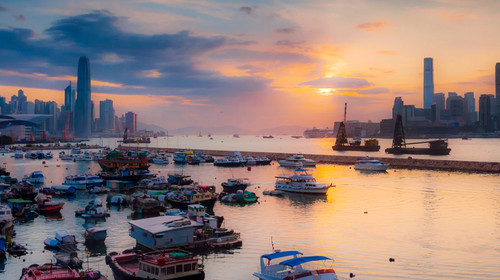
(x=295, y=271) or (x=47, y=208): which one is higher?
(x=295, y=271)

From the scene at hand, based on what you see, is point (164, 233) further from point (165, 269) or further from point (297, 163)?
point (297, 163)

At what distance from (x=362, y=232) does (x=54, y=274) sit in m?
22.2

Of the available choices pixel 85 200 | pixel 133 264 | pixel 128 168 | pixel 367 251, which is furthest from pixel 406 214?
pixel 128 168

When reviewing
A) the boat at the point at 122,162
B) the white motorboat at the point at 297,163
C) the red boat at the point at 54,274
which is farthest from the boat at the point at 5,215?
the white motorboat at the point at 297,163

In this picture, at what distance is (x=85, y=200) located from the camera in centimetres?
5275

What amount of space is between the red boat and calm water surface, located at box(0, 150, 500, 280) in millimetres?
2687

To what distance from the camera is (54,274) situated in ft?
68.9

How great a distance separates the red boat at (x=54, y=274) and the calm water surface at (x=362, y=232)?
2687mm

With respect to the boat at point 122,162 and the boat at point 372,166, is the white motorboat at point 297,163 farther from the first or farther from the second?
the boat at point 122,162

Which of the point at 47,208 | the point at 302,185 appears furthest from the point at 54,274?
the point at 302,185

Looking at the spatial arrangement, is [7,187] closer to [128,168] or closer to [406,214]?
[128,168]

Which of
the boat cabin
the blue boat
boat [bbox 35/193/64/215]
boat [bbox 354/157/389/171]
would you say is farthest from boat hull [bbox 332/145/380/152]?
the blue boat

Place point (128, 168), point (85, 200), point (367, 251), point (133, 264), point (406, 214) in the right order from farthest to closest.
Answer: point (128, 168), point (85, 200), point (406, 214), point (367, 251), point (133, 264)

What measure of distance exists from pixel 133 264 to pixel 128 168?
178ft
